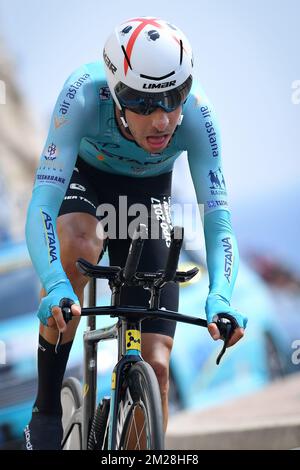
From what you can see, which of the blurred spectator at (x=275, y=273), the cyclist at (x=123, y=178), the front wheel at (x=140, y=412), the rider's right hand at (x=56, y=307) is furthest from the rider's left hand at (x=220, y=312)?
the blurred spectator at (x=275, y=273)

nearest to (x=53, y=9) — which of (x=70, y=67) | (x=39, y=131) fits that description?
(x=70, y=67)

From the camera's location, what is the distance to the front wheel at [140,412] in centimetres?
345

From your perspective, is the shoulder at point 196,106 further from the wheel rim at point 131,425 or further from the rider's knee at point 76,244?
the wheel rim at point 131,425

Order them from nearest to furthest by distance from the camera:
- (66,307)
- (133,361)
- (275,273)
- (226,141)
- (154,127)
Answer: (66,307), (133,361), (154,127), (226,141), (275,273)

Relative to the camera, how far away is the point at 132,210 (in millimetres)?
4535

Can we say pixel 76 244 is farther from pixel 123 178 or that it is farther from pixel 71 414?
pixel 71 414

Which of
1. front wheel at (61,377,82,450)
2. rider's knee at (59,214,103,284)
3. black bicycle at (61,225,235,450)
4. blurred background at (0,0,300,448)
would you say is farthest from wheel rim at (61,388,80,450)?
blurred background at (0,0,300,448)

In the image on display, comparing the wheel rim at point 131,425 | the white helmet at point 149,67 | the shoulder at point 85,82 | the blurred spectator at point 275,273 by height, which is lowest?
the wheel rim at point 131,425

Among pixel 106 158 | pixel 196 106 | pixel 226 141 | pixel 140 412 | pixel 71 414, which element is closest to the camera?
pixel 140 412

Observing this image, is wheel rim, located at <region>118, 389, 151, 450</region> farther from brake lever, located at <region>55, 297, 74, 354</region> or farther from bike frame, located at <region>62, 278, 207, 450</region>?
brake lever, located at <region>55, 297, 74, 354</region>

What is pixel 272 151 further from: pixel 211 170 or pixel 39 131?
pixel 211 170

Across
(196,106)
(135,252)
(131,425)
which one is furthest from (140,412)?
(196,106)

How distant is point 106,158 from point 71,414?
4.28 feet

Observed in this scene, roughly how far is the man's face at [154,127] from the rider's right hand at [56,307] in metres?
0.68
